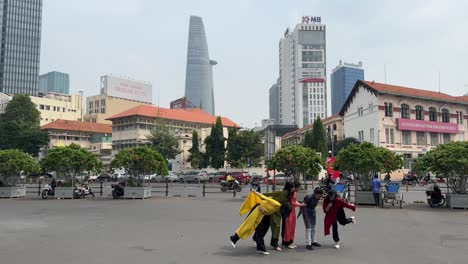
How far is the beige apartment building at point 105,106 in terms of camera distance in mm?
124750

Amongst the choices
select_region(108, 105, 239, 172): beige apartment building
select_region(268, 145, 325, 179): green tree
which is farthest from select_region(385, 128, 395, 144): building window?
select_region(268, 145, 325, 179): green tree

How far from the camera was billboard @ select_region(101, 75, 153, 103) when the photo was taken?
430 feet

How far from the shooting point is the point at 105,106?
12850 centimetres

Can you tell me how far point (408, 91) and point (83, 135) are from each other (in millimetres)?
73607

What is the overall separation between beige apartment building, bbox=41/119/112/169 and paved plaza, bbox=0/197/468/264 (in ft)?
271

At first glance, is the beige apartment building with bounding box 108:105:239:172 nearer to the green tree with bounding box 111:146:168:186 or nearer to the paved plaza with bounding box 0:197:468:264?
the green tree with bounding box 111:146:168:186

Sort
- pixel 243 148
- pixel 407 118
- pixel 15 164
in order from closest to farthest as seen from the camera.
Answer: pixel 15 164
pixel 407 118
pixel 243 148

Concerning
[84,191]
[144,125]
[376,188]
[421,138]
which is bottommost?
[84,191]

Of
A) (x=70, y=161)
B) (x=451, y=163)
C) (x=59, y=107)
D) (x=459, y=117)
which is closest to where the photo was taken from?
(x=451, y=163)

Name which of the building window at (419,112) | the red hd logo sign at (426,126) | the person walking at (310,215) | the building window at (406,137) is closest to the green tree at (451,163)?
the person walking at (310,215)

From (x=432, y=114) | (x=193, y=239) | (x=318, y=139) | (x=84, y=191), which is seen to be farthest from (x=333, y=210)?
(x=318, y=139)

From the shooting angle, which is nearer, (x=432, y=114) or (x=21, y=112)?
(x=432, y=114)

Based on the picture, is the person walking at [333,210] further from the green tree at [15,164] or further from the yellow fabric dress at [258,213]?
the green tree at [15,164]

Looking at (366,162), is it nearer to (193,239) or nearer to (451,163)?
(451,163)
